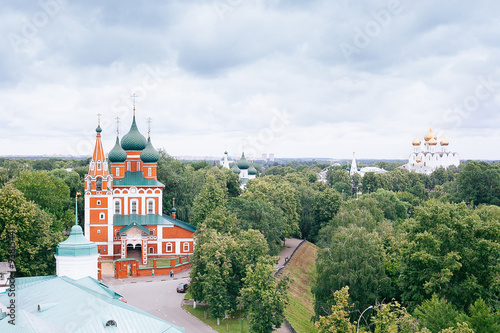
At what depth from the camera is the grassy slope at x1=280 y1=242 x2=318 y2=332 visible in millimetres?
32875

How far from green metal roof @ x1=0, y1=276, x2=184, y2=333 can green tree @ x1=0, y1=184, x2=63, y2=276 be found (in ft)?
31.3

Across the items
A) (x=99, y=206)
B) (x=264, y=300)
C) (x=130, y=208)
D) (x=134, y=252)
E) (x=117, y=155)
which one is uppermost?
(x=117, y=155)

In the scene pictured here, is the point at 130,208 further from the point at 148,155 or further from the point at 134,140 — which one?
the point at 134,140

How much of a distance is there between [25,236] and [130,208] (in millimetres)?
14547

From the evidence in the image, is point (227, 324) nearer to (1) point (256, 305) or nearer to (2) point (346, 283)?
(1) point (256, 305)

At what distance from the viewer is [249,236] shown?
32406mm

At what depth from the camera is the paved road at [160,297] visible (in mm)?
Result: 29625

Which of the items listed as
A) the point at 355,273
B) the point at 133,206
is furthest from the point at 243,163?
the point at 355,273

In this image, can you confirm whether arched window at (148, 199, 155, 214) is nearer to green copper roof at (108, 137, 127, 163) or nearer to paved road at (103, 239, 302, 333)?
green copper roof at (108, 137, 127, 163)

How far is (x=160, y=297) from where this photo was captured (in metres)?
34.5

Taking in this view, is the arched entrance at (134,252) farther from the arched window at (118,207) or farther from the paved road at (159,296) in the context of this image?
the arched window at (118,207)

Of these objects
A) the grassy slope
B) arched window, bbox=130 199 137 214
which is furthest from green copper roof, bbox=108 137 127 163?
the grassy slope

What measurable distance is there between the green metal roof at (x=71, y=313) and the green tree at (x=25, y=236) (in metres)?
9.54

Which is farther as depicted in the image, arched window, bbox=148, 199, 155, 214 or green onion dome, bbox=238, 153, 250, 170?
green onion dome, bbox=238, 153, 250, 170
